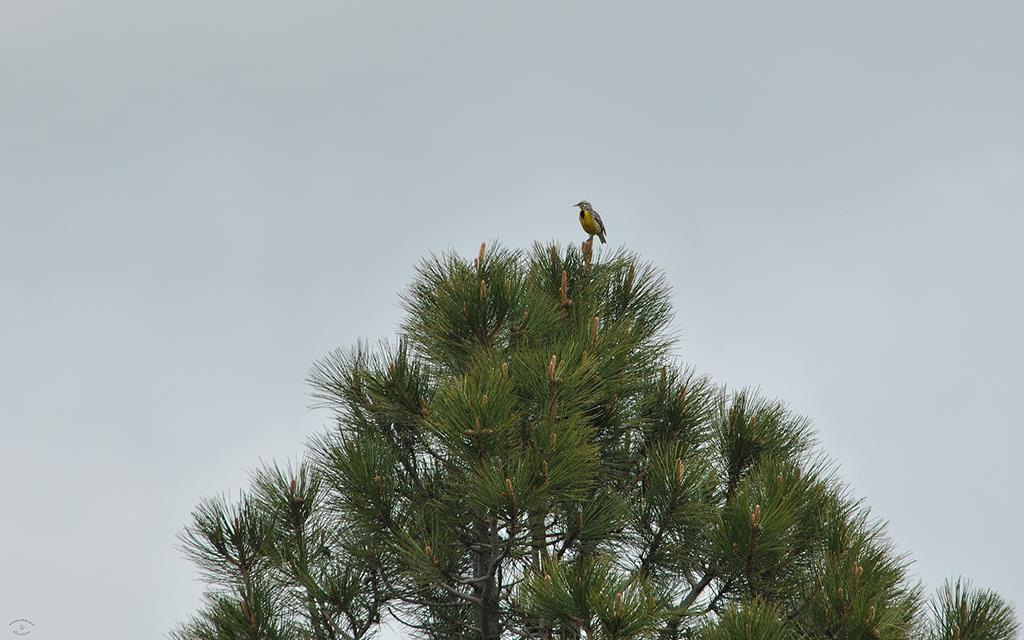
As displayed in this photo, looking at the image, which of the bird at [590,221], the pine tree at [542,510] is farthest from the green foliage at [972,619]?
the bird at [590,221]

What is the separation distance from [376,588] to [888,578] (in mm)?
2866

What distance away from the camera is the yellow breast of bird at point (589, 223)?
1050 cm

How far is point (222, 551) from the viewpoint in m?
6.87

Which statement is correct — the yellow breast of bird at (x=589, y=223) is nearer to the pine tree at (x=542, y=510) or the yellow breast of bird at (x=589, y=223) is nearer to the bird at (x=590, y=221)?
the bird at (x=590, y=221)

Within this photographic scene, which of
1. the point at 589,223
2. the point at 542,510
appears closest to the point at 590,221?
the point at 589,223

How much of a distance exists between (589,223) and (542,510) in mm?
4696

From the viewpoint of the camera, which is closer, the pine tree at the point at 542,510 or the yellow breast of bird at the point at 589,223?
the pine tree at the point at 542,510

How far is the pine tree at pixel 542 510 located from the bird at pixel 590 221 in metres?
2.89

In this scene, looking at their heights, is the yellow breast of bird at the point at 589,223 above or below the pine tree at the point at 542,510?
above

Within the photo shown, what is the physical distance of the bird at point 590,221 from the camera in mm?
10508

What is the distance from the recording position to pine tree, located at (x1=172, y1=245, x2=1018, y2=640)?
242 inches

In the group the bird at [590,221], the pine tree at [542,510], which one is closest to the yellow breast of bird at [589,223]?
the bird at [590,221]

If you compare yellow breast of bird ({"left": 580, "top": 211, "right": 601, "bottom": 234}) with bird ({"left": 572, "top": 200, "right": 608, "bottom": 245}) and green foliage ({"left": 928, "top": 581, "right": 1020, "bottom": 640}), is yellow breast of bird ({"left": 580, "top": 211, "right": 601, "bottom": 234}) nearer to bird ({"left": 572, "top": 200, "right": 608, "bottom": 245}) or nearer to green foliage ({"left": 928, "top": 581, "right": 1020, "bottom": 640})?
bird ({"left": 572, "top": 200, "right": 608, "bottom": 245})

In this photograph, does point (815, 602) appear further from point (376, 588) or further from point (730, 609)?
point (376, 588)
